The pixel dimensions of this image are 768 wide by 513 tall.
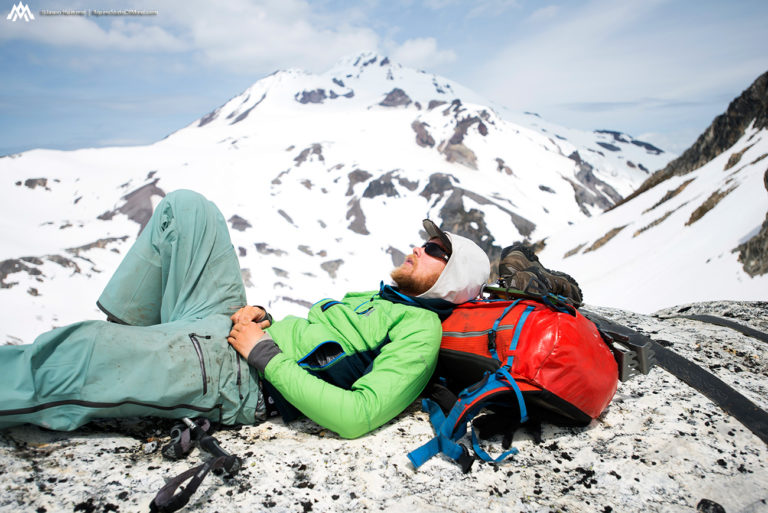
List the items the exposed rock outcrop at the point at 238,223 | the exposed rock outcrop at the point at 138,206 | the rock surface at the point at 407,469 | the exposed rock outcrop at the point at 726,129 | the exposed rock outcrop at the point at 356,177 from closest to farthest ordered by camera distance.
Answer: the rock surface at the point at 407,469 → the exposed rock outcrop at the point at 726,129 → the exposed rock outcrop at the point at 238,223 → the exposed rock outcrop at the point at 138,206 → the exposed rock outcrop at the point at 356,177

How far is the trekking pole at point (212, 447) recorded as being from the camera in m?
2.47

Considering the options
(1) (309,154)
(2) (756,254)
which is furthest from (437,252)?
(1) (309,154)

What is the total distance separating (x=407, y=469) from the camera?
2.64 metres

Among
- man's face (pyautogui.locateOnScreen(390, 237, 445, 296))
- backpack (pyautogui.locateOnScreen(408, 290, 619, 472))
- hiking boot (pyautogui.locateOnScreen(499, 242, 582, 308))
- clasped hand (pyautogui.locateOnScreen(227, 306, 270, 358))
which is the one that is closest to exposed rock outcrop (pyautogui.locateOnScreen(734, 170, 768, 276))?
hiking boot (pyautogui.locateOnScreen(499, 242, 582, 308))

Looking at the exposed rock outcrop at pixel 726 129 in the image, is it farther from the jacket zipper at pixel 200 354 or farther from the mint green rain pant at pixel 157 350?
the jacket zipper at pixel 200 354

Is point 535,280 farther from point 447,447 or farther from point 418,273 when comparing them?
point 447,447

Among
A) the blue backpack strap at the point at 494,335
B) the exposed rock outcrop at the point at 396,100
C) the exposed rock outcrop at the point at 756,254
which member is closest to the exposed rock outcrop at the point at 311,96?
the exposed rock outcrop at the point at 396,100

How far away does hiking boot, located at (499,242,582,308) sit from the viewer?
12.2 ft

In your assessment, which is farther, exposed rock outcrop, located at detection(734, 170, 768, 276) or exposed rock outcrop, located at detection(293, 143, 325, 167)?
exposed rock outcrop, located at detection(293, 143, 325, 167)

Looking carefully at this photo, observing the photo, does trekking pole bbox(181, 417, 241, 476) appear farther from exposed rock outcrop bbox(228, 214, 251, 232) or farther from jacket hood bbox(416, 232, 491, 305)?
exposed rock outcrop bbox(228, 214, 251, 232)

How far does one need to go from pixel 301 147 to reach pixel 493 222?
46.5 m

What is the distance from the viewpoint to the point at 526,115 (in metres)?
149

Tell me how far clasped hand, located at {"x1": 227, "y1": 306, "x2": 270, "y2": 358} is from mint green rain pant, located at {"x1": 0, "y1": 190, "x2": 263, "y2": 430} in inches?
2.7

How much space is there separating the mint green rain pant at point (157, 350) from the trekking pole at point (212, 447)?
14 cm
